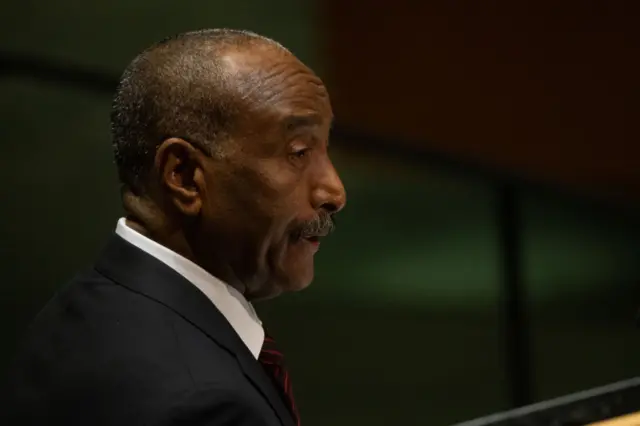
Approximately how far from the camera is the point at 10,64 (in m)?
1.83

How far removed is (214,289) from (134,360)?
0.15m

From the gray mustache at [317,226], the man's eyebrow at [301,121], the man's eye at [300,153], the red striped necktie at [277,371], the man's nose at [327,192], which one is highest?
the man's eyebrow at [301,121]

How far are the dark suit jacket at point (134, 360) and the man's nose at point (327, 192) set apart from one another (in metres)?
0.16

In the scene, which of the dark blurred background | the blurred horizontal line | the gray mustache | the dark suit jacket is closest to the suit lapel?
the dark suit jacket

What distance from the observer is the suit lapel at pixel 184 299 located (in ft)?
3.03

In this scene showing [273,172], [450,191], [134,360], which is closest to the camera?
[134,360]

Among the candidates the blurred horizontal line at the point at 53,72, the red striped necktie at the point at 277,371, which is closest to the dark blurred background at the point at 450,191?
the blurred horizontal line at the point at 53,72

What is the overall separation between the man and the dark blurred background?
1209 millimetres

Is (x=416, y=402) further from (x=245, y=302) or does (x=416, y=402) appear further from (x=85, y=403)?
(x=85, y=403)

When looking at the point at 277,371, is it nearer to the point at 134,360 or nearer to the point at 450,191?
the point at 134,360

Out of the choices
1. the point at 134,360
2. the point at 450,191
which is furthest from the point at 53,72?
the point at 450,191

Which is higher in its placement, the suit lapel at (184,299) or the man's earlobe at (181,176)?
the man's earlobe at (181,176)

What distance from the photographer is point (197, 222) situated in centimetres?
96

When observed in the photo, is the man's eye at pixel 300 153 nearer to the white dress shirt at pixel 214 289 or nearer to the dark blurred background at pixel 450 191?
the white dress shirt at pixel 214 289
